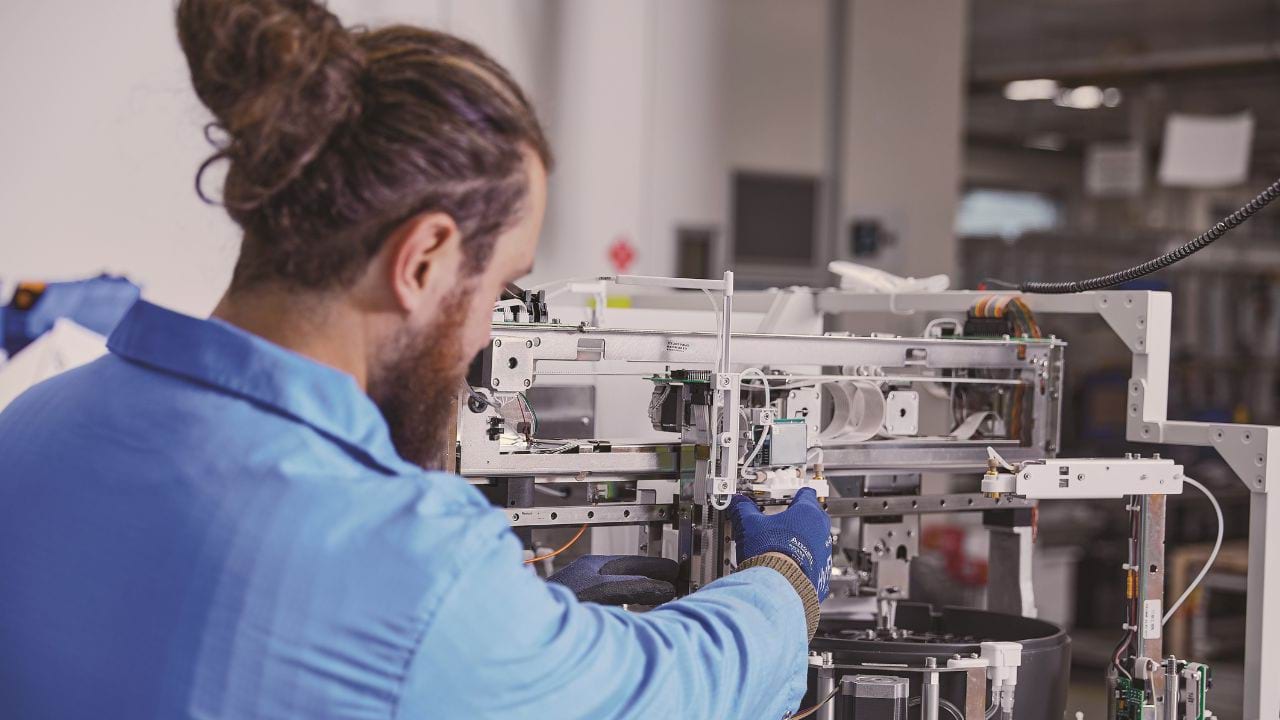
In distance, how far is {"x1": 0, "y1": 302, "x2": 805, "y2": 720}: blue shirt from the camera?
0.99 meters

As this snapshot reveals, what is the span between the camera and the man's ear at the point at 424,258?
1094 mm

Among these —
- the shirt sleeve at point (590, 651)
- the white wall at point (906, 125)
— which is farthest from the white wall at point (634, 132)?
the shirt sleeve at point (590, 651)

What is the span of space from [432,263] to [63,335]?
2.04m

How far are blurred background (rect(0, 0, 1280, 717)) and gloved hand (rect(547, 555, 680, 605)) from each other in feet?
1.75

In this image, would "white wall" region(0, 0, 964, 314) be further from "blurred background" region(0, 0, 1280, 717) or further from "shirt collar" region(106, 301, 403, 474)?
"shirt collar" region(106, 301, 403, 474)

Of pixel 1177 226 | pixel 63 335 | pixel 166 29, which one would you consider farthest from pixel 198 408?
pixel 1177 226

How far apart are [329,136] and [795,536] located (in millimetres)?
709

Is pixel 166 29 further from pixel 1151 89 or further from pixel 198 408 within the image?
pixel 1151 89

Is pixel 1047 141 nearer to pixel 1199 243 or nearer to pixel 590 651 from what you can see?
pixel 1199 243

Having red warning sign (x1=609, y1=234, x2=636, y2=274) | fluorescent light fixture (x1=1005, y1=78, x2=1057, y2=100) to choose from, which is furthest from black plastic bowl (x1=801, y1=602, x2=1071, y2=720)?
fluorescent light fixture (x1=1005, y1=78, x2=1057, y2=100)

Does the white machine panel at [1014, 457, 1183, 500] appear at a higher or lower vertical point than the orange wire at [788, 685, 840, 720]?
higher

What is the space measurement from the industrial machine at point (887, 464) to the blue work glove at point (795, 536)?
8cm

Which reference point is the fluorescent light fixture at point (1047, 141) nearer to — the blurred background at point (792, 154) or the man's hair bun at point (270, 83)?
the blurred background at point (792, 154)

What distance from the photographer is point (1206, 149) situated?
649 cm
